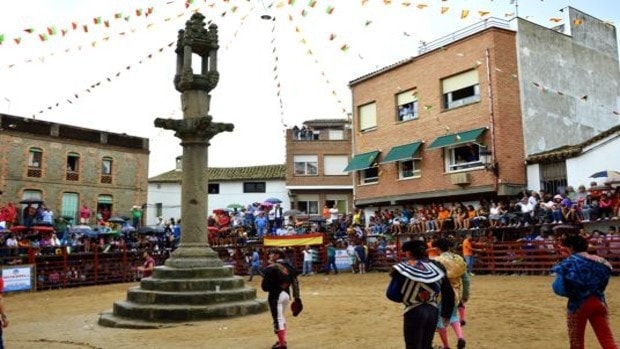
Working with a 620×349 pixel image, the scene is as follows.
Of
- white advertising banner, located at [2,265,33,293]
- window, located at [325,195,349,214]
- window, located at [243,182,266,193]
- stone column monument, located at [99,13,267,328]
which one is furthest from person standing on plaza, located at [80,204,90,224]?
stone column monument, located at [99,13,267,328]

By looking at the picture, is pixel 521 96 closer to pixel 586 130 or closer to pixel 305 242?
pixel 586 130

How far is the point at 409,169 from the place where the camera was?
27484 mm

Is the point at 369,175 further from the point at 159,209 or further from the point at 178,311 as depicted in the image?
the point at 159,209

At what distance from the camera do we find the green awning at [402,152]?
86.5 ft

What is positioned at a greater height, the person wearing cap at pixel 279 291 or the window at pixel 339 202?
the window at pixel 339 202

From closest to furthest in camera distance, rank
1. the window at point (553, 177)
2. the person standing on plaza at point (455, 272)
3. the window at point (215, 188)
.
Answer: the person standing on plaza at point (455, 272) → the window at point (553, 177) → the window at point (215, 188)

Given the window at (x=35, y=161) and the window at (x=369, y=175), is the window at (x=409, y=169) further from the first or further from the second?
the window at (x=35, y=161)

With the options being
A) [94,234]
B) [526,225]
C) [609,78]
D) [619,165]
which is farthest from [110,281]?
[609,78]

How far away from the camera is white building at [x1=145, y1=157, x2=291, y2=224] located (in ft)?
162

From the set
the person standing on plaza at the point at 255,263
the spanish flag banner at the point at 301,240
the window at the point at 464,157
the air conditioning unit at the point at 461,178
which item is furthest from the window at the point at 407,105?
the person standing on plaza at the point at 255,263

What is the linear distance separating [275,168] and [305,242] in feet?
83.2

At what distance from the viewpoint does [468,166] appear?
81.4ft

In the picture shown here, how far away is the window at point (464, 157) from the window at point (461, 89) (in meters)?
1.95

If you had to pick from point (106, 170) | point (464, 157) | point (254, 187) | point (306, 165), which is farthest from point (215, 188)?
point (464, 157)
